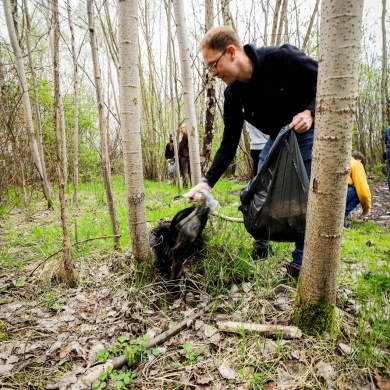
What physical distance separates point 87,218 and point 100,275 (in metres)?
2.09

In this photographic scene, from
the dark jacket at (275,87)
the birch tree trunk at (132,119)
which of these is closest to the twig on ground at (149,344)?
the birch tree trunk at (132,119)

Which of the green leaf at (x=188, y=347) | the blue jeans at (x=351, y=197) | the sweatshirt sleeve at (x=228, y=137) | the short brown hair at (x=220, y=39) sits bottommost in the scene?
the green leaf at (x=188, y=347)

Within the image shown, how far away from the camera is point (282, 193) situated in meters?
1.69

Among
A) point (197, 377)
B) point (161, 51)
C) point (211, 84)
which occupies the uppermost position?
point (161, 51)

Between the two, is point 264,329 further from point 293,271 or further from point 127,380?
point 127,380

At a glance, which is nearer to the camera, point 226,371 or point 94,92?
point 226,371

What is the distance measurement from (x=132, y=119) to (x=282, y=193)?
119cm

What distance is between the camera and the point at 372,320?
5.20ft

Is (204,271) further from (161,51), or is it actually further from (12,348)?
(161,51)

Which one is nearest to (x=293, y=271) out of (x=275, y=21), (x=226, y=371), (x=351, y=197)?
(x=226, y=371)

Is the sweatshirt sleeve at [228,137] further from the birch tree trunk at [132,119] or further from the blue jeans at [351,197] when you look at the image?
the blue jeans at [351,197]

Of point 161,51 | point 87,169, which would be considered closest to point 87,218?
point 87,169

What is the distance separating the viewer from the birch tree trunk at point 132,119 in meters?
1.84

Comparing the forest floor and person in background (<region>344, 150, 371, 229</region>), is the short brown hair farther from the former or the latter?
person in background (<region>344, 150, 371, 229</region>)
